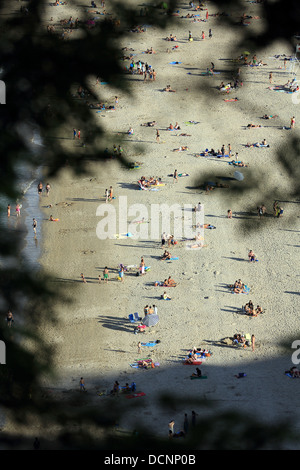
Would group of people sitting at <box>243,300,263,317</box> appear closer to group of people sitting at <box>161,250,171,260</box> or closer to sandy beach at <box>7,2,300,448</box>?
sandy beach at <box>7,2,300,448</box>

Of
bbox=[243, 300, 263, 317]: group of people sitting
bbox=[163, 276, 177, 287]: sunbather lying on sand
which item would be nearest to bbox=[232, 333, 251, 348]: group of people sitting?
bbox=[243, 300, 263, 317]: group of people sitting

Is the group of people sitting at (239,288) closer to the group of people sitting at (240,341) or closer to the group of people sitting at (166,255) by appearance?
the group of people sitting at (240,341)

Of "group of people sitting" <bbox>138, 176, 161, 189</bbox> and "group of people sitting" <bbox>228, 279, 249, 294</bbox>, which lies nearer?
"group of people sitting" <bbox>228, 279, 249, 294</bbox>

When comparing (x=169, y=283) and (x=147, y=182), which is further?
(x=147, y=182)

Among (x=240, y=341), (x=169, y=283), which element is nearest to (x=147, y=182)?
(x=169, y=283)

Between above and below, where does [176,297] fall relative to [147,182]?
below

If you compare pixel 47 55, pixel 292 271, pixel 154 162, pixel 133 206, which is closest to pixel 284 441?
pixel 47 55

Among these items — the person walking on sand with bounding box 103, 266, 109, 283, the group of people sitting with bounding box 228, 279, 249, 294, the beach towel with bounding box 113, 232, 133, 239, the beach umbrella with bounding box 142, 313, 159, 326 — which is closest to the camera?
the beach umbrella with bounding box 142, 313, 159, 326

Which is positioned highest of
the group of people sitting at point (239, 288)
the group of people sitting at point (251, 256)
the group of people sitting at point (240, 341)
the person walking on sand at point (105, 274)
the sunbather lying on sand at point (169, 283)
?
the group of people sitting at point (251, 256)

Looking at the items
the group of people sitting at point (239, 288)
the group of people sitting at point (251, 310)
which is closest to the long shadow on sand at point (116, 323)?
the group of people sitting at point (251, 310)

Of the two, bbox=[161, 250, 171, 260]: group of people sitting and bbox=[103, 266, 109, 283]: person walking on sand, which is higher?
bbox=[161, 250, 171, 260]: group of people sitting

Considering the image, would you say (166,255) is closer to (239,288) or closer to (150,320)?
(239,288)

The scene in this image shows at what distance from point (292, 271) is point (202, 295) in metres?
4.94
